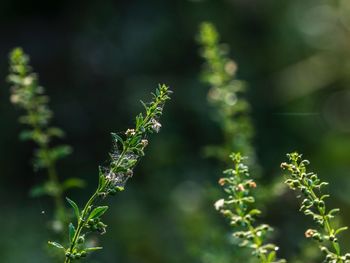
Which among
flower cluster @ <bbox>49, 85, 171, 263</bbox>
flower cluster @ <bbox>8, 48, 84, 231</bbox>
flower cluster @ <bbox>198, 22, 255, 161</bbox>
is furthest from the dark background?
flower cluster @ <bbox>49, 85, 171, 263</bbox>

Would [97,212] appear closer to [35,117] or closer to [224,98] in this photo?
[35,117]

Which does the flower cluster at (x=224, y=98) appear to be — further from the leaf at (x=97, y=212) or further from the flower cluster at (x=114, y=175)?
the leaf at (x=97, y=212)

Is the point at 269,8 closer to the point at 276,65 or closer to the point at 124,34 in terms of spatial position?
the point at 276,65

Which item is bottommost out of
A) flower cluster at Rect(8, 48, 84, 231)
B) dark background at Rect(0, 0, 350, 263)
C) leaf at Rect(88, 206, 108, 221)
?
leaf at Rect(88, 206, 108, 221)

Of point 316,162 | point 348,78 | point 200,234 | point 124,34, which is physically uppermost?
point 124,34

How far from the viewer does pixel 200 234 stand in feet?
12.0

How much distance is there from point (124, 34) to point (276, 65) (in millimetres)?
1549

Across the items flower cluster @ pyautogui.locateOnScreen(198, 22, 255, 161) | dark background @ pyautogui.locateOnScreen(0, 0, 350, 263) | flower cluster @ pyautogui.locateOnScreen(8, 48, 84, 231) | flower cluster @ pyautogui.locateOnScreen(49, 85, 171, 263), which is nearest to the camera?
flower cluster @ pyautogui.locateOnScreen(49, 85, 171, 263)

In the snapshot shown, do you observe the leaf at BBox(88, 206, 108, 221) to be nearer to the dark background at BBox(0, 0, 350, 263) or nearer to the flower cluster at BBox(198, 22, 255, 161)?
the flower cluster at BBox(198, 22, 255, 161)

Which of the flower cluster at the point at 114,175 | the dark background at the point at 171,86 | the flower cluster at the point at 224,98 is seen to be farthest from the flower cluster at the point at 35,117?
the dark background at the point at 171,86

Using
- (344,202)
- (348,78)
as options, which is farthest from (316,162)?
(348,78)

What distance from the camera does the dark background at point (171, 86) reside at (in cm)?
546

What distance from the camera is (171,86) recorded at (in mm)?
6625

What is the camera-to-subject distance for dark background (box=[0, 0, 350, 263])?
546cm
